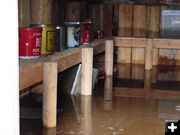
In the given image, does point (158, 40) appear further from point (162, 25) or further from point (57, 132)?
point (57, 132)

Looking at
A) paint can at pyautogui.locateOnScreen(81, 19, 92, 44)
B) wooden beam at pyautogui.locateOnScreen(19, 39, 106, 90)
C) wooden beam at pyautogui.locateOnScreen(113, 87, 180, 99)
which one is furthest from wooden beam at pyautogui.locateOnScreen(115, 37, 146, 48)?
wooden beam at pyautogui.locateOnScreen(19, 39, 106, 90)

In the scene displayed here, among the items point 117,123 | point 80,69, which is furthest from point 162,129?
point 80,69

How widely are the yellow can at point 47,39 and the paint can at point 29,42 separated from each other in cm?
12

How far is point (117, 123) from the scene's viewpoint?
2.03 m

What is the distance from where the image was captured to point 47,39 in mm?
2166

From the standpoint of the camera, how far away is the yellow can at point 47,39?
2146 millimetres

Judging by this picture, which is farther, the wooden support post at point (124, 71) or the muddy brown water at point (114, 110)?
the wooden support post at point (124, 71)

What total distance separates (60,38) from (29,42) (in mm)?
560

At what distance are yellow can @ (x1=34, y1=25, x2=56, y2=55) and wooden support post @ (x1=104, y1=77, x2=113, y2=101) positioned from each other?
0.67 meters

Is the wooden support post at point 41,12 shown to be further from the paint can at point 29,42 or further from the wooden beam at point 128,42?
the wooden beam at point 128,42

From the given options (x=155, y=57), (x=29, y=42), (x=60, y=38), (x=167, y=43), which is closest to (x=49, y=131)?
(x=29, y=42)

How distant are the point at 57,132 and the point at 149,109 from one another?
0.75 metres
